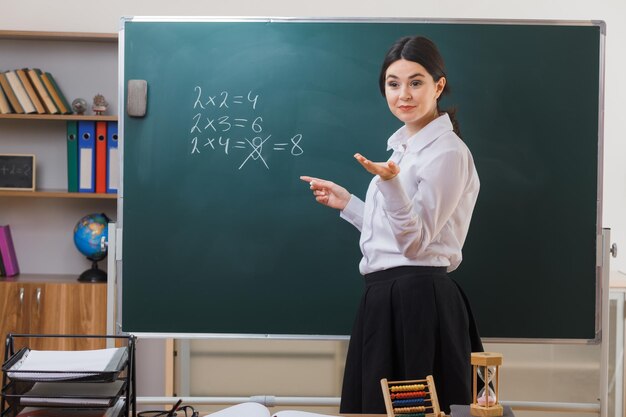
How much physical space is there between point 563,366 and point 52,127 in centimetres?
268

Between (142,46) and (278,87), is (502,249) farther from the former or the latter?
(142,46)

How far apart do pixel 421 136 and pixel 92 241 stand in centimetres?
Result: 193

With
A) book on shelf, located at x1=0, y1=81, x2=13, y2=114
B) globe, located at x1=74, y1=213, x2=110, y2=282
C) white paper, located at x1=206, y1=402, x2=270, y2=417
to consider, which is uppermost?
book on shelf, located at x1=0, y1=81, x2=13, y2=114

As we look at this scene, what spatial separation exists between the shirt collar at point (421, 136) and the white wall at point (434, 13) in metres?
Result: 1.47

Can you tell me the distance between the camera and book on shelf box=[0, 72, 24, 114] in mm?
3879

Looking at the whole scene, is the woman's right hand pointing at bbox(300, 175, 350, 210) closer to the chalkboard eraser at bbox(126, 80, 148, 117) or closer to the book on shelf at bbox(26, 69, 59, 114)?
the chalkboard eraser at bbox(126, 80, 148, 117)

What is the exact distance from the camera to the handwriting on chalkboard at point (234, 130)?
293cm

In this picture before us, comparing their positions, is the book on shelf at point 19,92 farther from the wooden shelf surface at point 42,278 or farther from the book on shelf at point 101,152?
the wooden shelf surface at point 42,278

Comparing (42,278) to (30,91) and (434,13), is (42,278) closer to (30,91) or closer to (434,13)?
(30,91)

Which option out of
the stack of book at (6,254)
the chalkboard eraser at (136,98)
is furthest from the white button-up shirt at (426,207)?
the stack of book at (6,254)

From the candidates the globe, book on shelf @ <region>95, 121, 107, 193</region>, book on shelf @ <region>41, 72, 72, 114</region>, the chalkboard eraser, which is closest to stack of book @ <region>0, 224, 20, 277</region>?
the globe

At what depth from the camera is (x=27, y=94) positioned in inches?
154

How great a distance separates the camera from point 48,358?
5.52 ft

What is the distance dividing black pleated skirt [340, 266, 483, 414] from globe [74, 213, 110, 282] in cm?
174
